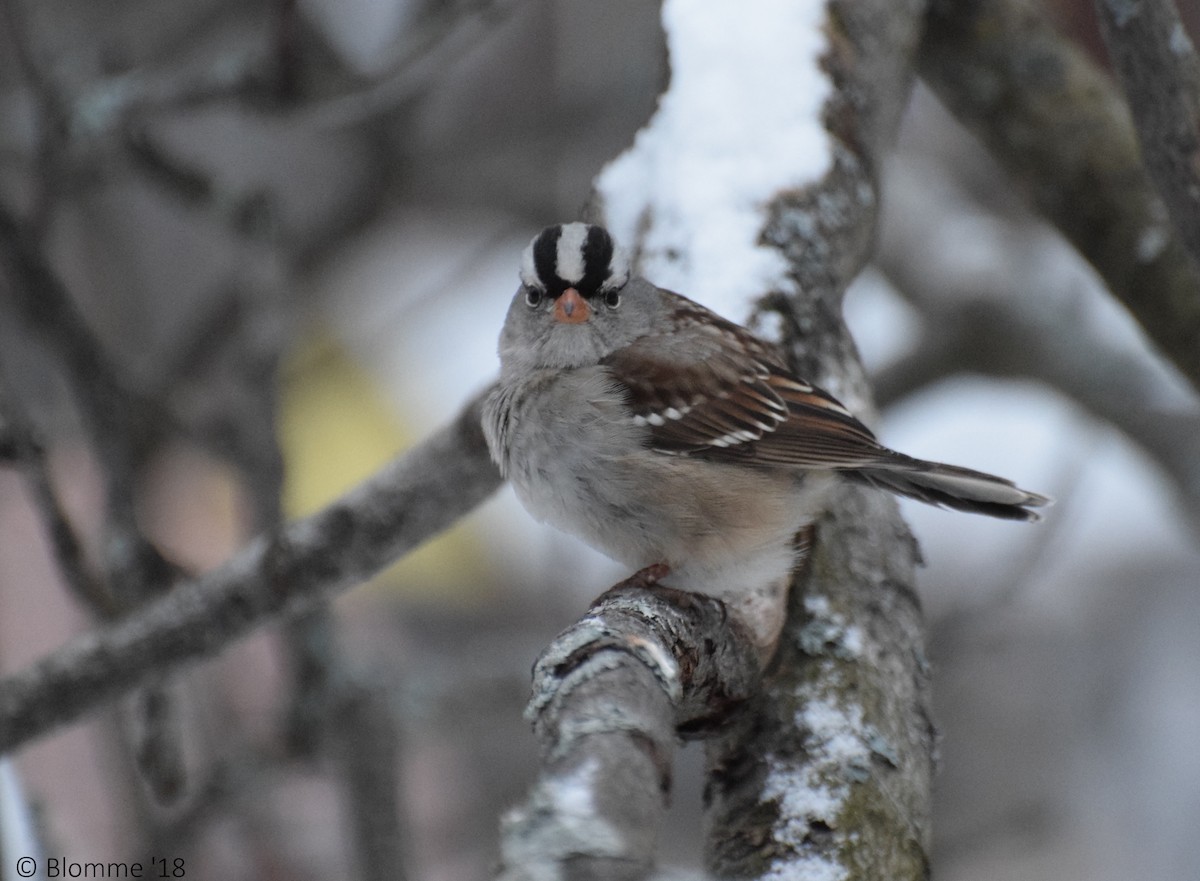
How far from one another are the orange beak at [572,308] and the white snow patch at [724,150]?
0.45ft

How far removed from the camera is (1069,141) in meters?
2.66

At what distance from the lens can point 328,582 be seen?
→ 7.95 feet

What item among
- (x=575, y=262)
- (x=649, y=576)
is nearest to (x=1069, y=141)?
(x=575, y=262)

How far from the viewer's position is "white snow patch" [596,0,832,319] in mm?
2168

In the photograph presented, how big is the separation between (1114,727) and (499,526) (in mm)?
2797

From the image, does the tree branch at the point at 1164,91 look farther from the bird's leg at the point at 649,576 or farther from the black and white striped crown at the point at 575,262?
the bird's leg at the point at 649,576

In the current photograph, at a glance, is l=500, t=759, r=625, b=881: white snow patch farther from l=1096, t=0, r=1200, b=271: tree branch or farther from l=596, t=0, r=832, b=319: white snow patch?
l=1096, t=0, r=1200, b=271: tree branch

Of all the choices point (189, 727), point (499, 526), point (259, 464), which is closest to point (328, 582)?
point (259, 464)

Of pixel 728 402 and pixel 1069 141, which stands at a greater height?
pixel 1069 141

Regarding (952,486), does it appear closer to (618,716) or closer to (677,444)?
(677,444)

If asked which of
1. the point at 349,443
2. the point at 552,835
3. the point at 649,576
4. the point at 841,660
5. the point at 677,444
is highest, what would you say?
the point at 349,443

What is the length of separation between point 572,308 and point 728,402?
359mm

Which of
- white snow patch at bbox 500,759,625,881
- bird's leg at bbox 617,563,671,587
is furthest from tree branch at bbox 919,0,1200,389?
white snow patch at bbox 500,759,625,881

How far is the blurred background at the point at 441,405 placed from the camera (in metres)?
3.27
